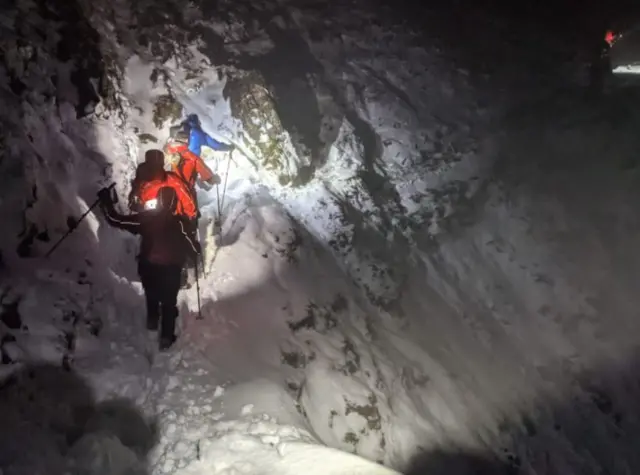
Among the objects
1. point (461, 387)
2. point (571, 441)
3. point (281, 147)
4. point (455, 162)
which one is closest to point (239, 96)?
point (281, 147)

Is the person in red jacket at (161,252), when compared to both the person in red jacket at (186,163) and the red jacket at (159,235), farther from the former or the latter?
the person in red jacket at (186,163)

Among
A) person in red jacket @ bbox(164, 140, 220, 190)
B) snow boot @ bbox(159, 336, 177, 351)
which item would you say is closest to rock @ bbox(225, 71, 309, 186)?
person in red jacket @ bbox(164, 140, 220, 190)

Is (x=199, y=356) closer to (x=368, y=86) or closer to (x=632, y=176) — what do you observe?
(x=368, y=86)

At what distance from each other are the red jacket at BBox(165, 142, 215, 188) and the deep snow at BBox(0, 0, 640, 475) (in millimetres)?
1071

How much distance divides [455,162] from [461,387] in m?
5.76

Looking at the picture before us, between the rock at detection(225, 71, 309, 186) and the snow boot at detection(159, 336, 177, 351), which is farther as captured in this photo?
the rock at detection(225, 71, 309, 186)

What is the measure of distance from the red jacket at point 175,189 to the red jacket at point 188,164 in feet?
4.47

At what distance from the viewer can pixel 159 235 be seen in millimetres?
7141

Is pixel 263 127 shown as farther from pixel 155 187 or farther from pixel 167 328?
pixel 167 328

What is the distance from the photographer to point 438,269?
12.1 metres

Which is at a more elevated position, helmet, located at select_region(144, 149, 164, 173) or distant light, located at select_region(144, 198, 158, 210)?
helmet, located at select_region(144, 149, 164, 173)

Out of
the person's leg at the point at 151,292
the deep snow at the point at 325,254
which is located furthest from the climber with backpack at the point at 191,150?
the person's leg at the point at 151,292

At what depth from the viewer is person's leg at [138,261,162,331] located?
24.0 ft

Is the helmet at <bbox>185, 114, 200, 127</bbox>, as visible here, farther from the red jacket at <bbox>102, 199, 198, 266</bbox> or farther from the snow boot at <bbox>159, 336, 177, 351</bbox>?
the snow boot at <bbox>159, 336, 177, 351</bbox>
